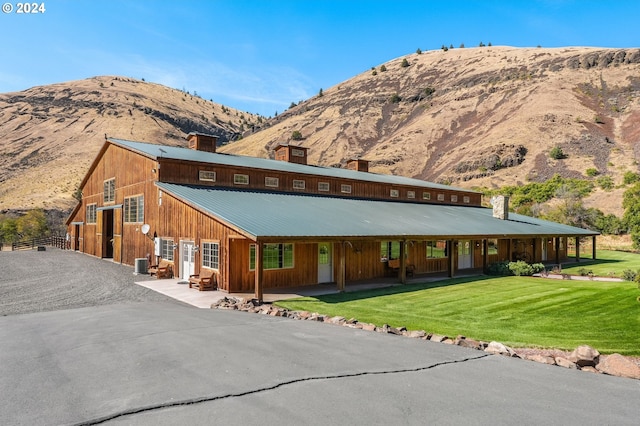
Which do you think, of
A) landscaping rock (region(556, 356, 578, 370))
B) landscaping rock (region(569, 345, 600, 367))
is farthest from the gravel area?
landscaping rock (region(569, 345, 600, 367))

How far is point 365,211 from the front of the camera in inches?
924

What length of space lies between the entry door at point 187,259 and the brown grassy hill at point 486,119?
175 feet

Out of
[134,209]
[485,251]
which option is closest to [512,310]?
[485,251]

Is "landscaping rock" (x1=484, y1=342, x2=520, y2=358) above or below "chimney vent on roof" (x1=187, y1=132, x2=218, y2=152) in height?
below

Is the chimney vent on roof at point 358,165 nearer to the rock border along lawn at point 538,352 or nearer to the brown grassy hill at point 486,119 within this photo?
the rock border along lawn at point 538,352

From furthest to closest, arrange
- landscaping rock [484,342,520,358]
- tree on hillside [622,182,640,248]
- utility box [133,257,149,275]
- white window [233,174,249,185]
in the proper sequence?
tree on hillside [622,182,640,248], white window [233,174,249,185], utility box [133,257,149,275], landscaping rock [484,342,520,358]

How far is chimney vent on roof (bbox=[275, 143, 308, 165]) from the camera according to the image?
3175cm

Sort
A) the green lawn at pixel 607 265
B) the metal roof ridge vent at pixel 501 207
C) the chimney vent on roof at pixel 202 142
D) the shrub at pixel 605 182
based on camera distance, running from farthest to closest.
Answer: the shrub at pixel 605 182 < the metal roof ridge vent at pixel 501 207 < the chimney vent on roof at pixel 202 142 < the green lawn at pixel 607 265

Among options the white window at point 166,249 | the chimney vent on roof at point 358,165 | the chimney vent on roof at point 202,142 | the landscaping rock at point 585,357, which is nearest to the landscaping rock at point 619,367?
the landscaping rock at point 585,357

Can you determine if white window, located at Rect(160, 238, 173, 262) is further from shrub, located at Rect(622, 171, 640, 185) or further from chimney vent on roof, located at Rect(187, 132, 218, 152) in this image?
shrub, located at Rect(622, 171, 640, 185)

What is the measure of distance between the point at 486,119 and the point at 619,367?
82.7 meters

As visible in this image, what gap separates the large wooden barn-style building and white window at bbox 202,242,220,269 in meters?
0.07

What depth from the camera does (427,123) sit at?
87875 mm

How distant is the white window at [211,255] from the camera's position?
16641 mm
